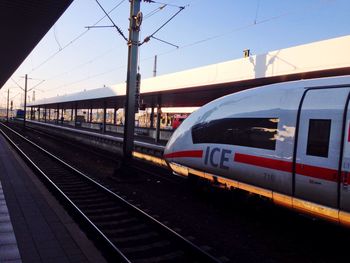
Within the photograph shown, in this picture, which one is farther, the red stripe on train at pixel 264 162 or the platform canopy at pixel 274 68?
the platform canopy at pixel 274 68

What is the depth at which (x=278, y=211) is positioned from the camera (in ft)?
32.4

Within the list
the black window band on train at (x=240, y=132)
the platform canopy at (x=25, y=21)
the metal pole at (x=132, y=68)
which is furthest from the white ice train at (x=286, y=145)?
the platform canopy at (x=25, y=21)

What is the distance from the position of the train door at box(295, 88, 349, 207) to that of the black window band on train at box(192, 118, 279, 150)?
83cm

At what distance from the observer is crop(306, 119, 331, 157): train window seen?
22.9 feet

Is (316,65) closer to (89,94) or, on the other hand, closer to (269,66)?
(269,66)

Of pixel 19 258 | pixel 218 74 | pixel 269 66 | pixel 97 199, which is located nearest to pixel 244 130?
pixel 97 199

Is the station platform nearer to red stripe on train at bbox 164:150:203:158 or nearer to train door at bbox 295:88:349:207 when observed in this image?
red stripe on train at bbox 164:150:203:158

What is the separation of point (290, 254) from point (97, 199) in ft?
18.5

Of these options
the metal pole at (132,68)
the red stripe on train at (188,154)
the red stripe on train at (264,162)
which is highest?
the metal pole at (132,68)

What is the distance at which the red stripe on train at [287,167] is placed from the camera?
683 cm

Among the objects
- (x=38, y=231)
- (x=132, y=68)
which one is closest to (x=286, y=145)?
(x=38, y=231)

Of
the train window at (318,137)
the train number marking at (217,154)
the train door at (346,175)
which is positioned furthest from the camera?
the train number marking at (217,154)

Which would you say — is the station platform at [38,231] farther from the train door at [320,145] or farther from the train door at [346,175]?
the train door at [346,175]

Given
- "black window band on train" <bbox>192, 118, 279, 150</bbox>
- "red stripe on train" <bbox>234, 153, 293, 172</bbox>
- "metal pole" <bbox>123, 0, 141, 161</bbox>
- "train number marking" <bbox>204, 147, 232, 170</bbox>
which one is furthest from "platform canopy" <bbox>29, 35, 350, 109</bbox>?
"red stripe on train" <bbox>234, 153, 293, 172</bbox>
